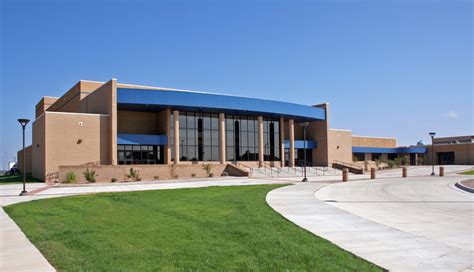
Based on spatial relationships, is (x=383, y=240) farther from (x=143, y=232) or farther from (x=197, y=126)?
(x=197, y=126)

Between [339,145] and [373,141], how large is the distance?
65.1 feet

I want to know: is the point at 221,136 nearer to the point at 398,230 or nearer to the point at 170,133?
the point at 170,133

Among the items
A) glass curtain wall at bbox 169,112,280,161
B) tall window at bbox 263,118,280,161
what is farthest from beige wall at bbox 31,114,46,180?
tall window at bbox 263,118,280,161

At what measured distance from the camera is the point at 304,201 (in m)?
16.2

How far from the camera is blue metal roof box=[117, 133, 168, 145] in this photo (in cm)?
4678

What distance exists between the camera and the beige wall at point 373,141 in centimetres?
8000

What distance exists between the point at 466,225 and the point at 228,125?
1782 inches

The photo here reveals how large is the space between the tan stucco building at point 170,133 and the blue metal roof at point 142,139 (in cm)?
11

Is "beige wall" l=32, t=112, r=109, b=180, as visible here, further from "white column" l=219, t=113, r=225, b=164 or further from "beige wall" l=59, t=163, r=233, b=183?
"white column" l=219, t=113, r=225, b=164

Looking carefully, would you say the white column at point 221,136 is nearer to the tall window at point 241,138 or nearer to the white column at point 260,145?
the tall window at point 241,138

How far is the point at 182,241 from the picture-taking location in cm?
858

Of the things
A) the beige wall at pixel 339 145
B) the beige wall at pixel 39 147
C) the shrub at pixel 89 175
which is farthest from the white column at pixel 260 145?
the beige wall at pixel 39 147

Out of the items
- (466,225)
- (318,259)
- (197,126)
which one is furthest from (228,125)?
(318,259)

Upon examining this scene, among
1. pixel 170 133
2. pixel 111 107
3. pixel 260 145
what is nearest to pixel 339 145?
pixel 260 145
